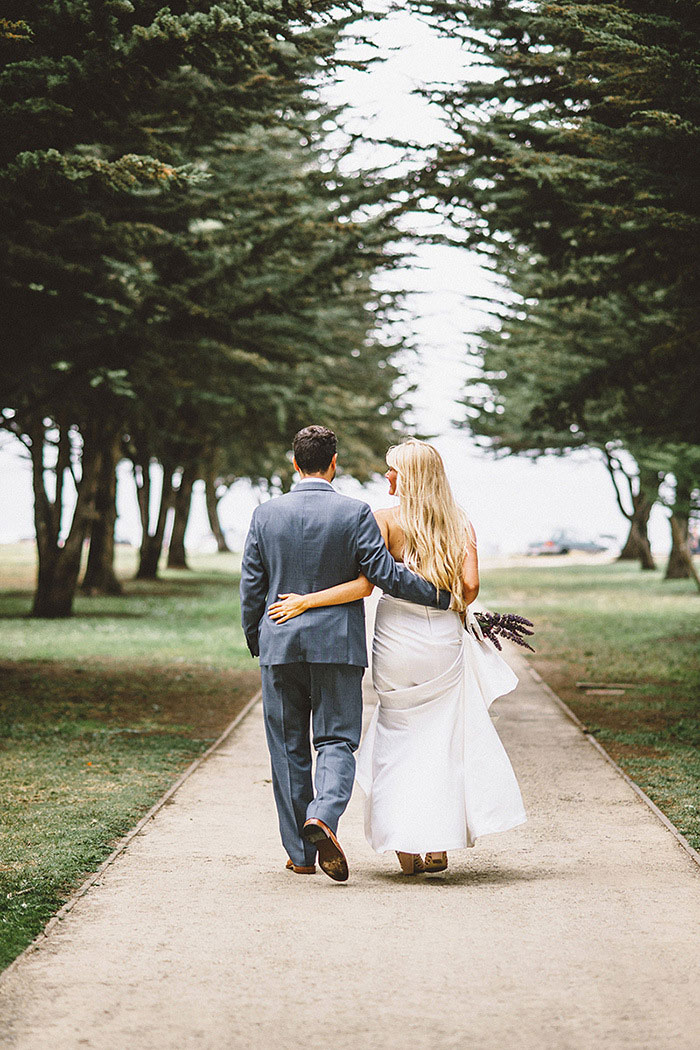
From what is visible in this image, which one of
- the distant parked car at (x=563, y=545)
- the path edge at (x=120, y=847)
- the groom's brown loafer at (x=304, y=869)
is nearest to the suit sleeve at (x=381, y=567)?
the groom's brown loafer at (x=304, y=869)

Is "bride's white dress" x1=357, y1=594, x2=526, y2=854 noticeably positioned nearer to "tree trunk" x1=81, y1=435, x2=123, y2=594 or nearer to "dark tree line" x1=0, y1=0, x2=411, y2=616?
"dark tree line" x1=0, y1=0, x2=411, y2=616

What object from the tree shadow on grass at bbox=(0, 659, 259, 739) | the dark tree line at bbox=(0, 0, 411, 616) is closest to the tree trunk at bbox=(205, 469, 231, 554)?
the dark tree line at bbox=(0, 0, 411, 616)

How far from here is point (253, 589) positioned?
6445 mm

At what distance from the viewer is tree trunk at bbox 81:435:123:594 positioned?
30047mm

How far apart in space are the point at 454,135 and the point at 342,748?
7829mm

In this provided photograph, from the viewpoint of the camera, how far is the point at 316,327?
1812 cm

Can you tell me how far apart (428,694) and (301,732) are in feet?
2.08

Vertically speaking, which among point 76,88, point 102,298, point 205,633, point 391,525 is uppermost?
point 76,88

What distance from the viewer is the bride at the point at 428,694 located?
6250 millimetres

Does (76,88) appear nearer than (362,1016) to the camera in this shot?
No

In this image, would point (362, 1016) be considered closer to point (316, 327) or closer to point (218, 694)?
point (218, 694)

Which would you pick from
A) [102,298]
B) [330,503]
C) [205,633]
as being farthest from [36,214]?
[205,633]

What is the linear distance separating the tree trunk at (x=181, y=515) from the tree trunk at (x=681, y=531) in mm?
14555

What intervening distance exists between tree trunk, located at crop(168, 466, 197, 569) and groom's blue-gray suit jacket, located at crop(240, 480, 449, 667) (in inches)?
1309
